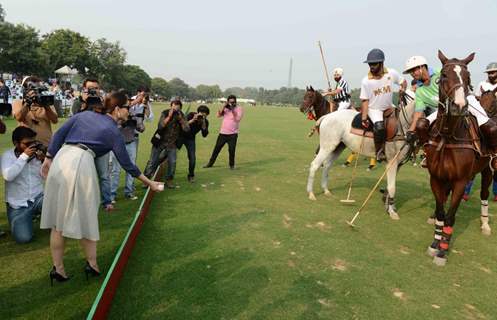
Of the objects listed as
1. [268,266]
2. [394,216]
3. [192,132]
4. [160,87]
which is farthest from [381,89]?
[160,87]

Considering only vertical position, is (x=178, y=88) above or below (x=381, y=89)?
above

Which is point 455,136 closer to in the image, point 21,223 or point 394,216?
point 394,216

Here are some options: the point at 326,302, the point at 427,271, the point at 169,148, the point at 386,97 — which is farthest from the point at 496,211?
the point at 169,148

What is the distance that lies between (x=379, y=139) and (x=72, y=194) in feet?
19.1

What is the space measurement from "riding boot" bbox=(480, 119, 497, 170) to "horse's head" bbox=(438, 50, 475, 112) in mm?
930

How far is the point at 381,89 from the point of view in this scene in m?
7.28

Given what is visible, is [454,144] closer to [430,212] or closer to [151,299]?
[430,212]

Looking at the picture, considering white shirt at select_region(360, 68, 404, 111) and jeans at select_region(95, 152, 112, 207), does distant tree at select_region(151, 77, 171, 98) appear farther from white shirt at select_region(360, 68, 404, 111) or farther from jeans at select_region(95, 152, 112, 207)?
white shirt at select_region(360, 68, 404, 111)

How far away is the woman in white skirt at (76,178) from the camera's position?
4.00 meters

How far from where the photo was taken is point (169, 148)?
340 inches

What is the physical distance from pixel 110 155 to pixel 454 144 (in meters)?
Answer: 6.08

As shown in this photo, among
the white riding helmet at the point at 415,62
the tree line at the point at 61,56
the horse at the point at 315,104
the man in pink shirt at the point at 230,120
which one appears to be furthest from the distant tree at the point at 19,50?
the white riding helmet at the point at 415,62

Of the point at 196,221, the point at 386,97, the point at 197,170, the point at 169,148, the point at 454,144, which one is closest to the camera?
the point at 454,144

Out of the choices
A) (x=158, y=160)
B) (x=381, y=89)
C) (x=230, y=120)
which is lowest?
(x=158, y=160)
